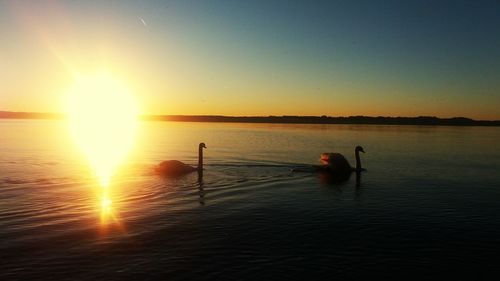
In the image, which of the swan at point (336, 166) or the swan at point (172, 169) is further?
the swan at point (336, 166)

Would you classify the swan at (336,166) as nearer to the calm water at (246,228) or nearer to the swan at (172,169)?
the calm water at (246,228)

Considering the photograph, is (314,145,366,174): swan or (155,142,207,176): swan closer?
(155,142,207,176): swan

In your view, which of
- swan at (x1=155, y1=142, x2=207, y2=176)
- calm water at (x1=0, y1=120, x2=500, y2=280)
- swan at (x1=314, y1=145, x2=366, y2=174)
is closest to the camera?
calm water at (x1=0, y1=120, x2=500, y2=280)

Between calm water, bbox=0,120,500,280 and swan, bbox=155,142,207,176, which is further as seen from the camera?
swan, bbox=155,142,207,176

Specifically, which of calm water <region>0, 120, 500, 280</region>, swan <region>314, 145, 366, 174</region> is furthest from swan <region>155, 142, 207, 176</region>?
swan <region>314, 145, 366, 174</region>

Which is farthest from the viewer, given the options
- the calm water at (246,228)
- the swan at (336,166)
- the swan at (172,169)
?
the swan at (336,166)

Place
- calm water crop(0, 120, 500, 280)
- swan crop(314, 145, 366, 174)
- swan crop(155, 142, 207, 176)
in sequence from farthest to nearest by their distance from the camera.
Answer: swan crop(314, 145, 366, 174)
swan crop(155, 142, 207, 176)
calm water crop(0, 120, 500, 280)

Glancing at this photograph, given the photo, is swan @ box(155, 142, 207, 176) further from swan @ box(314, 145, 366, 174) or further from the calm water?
swan @ box(314, 145, 366, 174)

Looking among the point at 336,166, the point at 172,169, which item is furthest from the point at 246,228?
the point at 336,166

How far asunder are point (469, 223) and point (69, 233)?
12.4m

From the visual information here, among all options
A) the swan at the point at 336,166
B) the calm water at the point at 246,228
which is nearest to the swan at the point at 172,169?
the calm water at the point at 246,228

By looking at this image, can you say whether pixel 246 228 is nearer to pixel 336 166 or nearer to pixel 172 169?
pixel 172 169

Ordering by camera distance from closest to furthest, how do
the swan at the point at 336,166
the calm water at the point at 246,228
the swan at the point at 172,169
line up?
the calm water at the point at 246,228
the swan at the point at 172,169
the swan at the point at 336,166

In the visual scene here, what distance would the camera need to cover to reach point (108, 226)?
14367 mm
